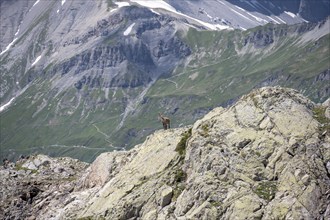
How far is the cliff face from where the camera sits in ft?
153

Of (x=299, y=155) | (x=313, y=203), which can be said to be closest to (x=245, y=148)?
(x=299, y=155)

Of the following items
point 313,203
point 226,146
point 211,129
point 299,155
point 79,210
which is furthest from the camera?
point 79,210

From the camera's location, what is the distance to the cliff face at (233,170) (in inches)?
1832

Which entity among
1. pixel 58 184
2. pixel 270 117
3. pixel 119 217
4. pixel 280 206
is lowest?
pixel 58 184

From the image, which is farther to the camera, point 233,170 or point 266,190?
point 233,170

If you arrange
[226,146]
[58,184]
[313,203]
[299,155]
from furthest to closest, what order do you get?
[58,184] < [226,146] < [299,155] < [313,203]

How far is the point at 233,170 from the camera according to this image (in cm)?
5038

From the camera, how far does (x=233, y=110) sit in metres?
58.1

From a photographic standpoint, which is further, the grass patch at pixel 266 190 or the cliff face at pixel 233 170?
the grass patch at pixel 266 190

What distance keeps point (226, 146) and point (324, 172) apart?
32.2 feet

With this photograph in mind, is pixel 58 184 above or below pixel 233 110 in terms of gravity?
below

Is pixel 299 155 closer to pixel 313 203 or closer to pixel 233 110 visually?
pixel 313 203

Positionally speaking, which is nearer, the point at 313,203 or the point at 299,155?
the point at 313,203

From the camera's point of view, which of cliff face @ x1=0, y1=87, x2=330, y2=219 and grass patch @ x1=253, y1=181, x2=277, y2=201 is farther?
grass patch @ x1=253, y1=181, x2=277, y2=201
